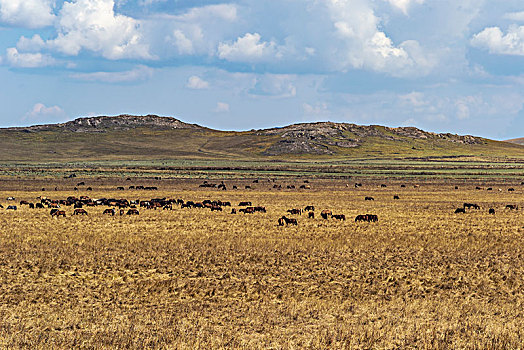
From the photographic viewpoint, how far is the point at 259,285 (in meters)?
18.6

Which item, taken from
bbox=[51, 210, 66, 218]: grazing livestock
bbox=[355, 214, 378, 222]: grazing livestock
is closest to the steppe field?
bbox=[355, 214, 378, 222]: grazing livestock

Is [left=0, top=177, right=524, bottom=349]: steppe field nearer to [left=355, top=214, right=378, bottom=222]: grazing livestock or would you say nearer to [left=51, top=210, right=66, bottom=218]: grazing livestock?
[left=355, top=214, right=378, bottom=222]: grazing livestock

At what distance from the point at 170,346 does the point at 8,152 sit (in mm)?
194038

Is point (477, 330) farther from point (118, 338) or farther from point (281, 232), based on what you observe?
point (281, 232)

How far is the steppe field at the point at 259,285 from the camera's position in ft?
44.4

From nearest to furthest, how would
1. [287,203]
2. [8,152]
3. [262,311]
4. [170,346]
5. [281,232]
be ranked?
[170,346], [262,311], [281,232], [287,203], [8,152]

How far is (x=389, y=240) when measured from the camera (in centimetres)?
2728

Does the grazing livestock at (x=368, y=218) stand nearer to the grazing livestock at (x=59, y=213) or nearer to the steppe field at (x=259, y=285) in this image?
the steppe field at (x=259, y=285)

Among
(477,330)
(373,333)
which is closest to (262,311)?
(373,333)

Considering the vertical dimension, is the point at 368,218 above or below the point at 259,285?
above

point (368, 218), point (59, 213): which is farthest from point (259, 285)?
point (59, 213)

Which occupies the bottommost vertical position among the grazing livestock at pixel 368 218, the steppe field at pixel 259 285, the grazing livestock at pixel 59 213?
the steppe field at pixel 259 285

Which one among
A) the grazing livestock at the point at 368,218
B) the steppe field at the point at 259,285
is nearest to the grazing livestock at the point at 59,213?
the steppe field at the point at 259,285

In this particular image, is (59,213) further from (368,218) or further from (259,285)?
(259,285)
